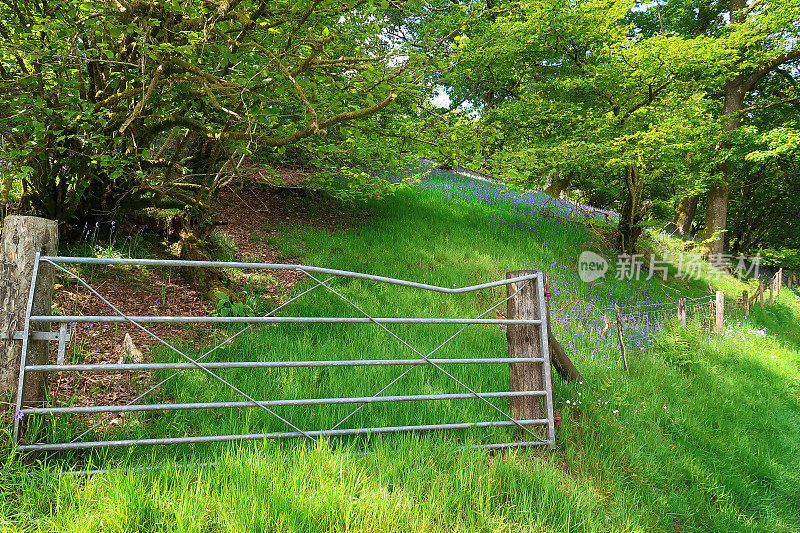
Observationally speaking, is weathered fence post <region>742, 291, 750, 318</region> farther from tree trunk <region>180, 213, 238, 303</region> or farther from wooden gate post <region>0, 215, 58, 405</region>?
wooden gate post <region>0, 215, 58, 405</region>

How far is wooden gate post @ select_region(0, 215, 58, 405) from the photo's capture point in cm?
262

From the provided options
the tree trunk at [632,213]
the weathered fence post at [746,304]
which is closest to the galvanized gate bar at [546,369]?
the tree trunk at [632,213]

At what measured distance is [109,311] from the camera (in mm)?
4637

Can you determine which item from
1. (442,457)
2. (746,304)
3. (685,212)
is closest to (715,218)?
(685,212)

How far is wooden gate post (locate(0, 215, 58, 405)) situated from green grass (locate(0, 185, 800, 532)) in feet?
1.20

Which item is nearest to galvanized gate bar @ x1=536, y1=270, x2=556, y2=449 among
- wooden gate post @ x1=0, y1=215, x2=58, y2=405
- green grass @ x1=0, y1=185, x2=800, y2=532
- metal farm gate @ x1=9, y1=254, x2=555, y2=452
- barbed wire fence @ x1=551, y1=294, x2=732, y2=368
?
metal farm gate @ x1=9, y1=254, x2=555, y2=452

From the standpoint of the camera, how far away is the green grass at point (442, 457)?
232 centimetres

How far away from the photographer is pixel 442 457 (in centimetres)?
309

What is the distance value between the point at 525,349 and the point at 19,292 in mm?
3703

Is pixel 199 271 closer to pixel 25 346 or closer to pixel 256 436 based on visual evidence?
pixel 25 346

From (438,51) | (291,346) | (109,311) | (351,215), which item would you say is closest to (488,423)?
(291,346)

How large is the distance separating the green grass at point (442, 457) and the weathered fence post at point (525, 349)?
0.32 meters

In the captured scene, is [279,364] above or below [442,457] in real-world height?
above

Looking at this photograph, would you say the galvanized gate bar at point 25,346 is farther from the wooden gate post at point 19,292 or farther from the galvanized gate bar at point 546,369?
the galvanized gate bar at point 546,369
